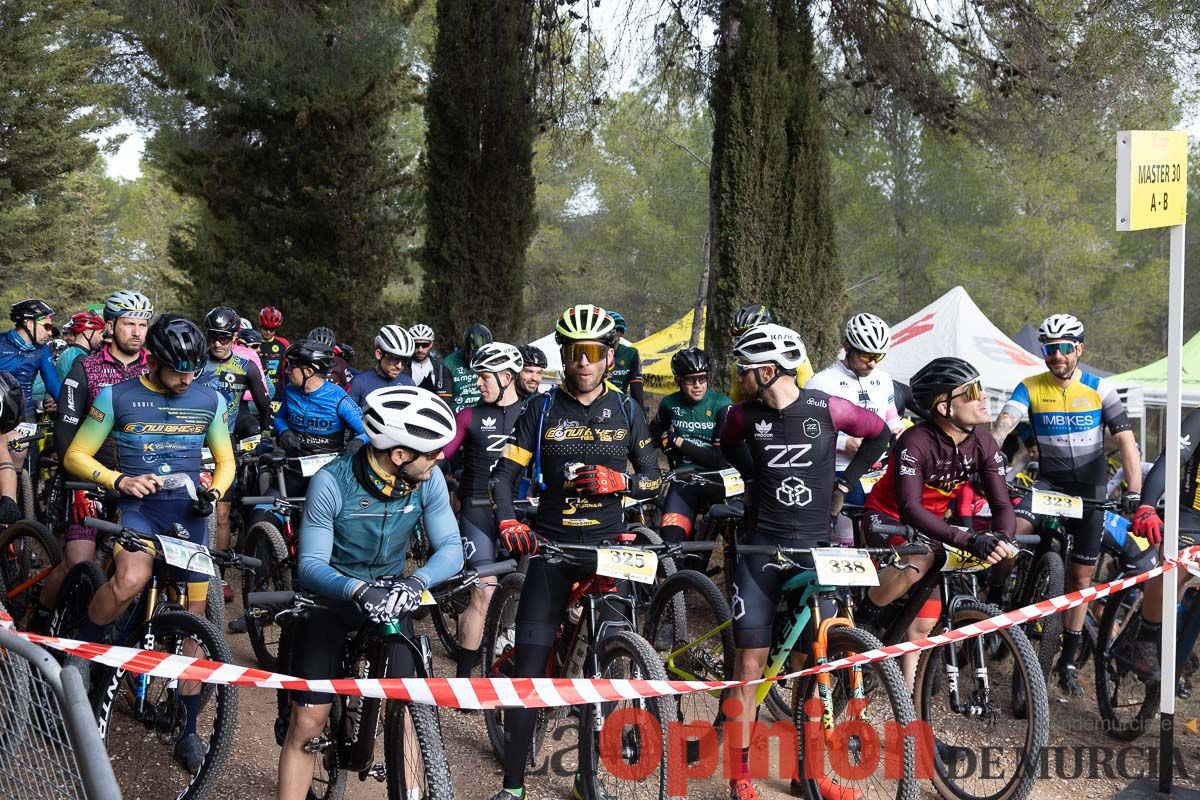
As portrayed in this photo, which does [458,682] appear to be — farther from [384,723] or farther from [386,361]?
[386,361]

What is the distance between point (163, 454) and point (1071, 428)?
5210mm

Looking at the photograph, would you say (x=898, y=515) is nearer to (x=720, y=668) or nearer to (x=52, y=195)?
(x=720, y=668)

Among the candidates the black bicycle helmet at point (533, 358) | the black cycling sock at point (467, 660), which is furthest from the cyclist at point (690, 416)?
the black cycling sock at point (467, 660)

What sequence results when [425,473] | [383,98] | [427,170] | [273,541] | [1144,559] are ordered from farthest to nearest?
[383,98], [427,170], [273,541], [1144,559], [425,473]

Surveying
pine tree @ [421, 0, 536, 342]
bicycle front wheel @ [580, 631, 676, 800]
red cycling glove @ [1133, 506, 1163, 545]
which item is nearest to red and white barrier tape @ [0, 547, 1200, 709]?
bicycle front wheel @ [580, 631, 676, 800]

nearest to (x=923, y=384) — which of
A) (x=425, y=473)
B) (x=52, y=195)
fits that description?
(x=425, y=473)

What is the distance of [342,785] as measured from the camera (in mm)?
4172

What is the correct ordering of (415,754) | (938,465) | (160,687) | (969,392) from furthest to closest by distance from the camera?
(938,465) < (969,392) < (160,687) < (415,754)

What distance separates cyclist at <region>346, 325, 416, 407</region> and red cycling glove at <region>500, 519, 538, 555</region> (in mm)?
3795

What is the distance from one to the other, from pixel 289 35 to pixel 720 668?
9249 millimetres

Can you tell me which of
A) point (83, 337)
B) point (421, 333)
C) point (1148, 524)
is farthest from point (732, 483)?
point (83, 337)

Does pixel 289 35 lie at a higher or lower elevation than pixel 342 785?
higher

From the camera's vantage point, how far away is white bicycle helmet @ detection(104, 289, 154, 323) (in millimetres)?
6633

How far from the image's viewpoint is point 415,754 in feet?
11.7
